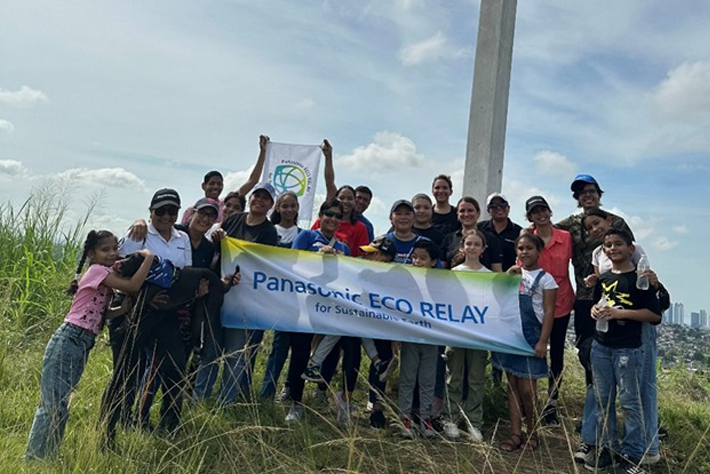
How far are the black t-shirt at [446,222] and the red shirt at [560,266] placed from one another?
1.05m

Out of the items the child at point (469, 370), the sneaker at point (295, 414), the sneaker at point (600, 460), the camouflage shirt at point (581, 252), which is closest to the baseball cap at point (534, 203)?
the camouflage shirt at point (581, 252)

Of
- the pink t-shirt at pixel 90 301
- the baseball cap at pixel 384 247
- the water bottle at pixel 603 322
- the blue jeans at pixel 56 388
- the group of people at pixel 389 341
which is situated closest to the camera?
the blue jeans at pixel 56 388

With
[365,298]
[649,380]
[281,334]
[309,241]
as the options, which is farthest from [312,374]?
[649,380]

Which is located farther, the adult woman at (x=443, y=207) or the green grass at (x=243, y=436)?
the adult woman at (x=443, y=207)

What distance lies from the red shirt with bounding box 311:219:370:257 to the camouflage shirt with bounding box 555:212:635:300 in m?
2.10

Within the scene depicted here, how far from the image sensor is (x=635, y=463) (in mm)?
4258

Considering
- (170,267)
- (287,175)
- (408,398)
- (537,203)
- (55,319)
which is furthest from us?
(287,175)

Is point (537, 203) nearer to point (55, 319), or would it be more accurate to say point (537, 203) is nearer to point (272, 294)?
point (272, 294)

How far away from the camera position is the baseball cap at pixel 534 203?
17.3 feet

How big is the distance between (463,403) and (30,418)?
12.3ft

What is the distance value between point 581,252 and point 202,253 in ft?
12.0

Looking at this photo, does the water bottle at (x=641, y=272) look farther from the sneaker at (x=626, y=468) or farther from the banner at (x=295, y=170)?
the banner at (x=295, y=170)

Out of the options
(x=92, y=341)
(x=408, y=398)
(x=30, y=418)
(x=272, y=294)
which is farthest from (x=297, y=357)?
(x=30, y=418)

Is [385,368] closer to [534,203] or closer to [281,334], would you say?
[281,334]
